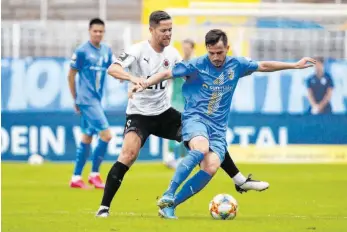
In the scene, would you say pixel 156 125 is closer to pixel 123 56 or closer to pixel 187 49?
pixel 123 56

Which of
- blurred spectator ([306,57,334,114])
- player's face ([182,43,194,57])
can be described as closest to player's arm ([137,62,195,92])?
player's face ([182,43,194,57])

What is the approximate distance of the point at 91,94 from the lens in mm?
16625

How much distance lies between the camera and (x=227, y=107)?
11516 mm

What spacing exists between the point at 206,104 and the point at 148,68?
2.92 ft

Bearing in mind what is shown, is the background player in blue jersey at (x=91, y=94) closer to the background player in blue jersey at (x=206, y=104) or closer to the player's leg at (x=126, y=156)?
the player's leg at (x=126, y=156)

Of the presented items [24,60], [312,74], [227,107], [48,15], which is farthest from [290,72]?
[227,107]

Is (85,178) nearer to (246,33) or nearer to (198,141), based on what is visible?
(246,33)

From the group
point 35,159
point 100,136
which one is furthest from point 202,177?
point 35,159

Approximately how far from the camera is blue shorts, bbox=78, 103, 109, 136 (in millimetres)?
16438

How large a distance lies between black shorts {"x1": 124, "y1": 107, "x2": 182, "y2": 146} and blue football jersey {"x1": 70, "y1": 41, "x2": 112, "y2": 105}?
179 inches

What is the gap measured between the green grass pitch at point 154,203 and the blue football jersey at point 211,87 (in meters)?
1.05

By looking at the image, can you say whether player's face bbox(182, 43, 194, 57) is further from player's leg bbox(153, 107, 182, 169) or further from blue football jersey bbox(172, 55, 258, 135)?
blue football jersey bbox(172, 55, 258, 135)

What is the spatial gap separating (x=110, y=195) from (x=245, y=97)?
12.2m

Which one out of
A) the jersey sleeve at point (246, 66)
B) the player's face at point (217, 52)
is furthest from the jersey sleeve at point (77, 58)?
the player's face at point (217, 52)
